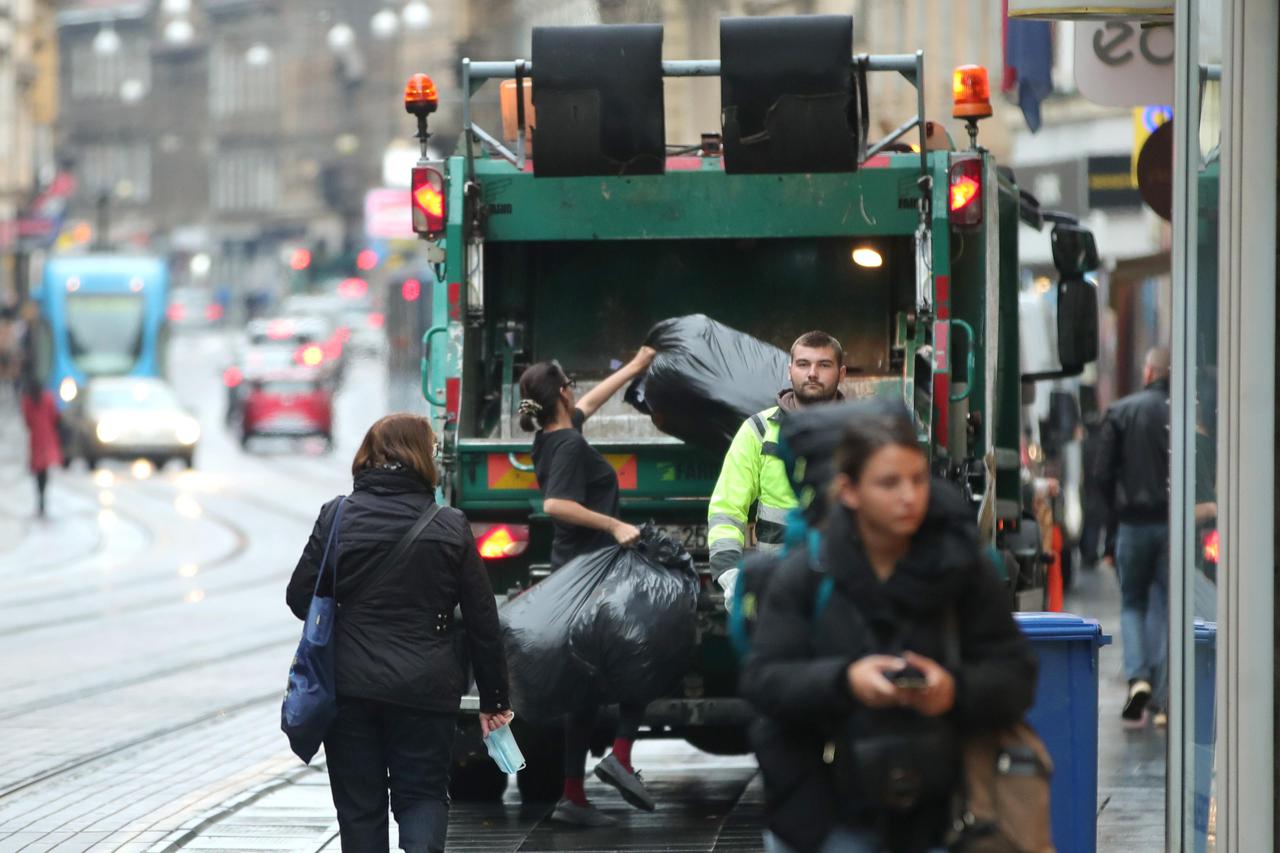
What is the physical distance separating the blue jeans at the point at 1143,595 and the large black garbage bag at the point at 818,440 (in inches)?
295

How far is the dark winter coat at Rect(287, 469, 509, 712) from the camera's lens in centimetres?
701

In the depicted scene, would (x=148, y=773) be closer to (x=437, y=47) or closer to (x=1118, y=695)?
(x=1118, y=695)

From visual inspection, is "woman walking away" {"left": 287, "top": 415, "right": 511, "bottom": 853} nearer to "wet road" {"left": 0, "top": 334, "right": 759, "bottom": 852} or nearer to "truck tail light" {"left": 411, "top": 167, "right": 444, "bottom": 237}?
"wet road" {"left": 0, "top": 334, "right": 759, "bottom": 852}

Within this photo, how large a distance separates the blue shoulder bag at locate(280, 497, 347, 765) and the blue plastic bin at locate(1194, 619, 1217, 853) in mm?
2180

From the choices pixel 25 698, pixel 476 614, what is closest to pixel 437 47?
pixel 25 698

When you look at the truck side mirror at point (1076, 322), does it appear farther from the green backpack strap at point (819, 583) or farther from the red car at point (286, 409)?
the red car at point (286, 409)

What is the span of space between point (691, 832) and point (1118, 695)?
16.0 ft

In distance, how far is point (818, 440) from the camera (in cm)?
499

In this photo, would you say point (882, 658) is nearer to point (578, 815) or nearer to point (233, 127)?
point (578, 815)

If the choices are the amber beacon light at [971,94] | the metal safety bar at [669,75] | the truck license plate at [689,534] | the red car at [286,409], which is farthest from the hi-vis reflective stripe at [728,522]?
the red car at [286,409]

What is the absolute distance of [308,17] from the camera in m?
125

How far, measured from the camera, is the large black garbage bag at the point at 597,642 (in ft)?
28.6

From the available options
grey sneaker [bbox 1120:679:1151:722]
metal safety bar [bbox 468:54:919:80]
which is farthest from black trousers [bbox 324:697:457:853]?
grey sneaker [bbox 1120:679:1151:722]

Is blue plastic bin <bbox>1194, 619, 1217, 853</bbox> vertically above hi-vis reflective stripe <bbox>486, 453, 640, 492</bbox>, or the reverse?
hi-vis reflective stripe <bbox>486, 453, 640, 492</bbox>
